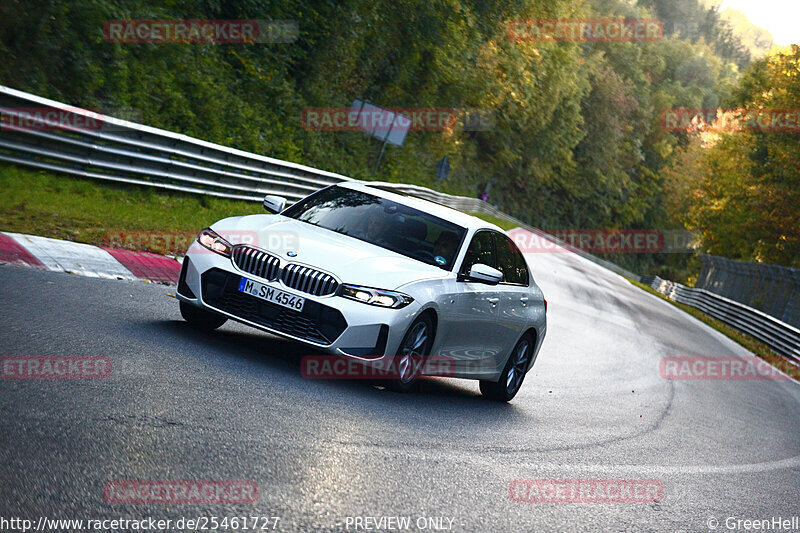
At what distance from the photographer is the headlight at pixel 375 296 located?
8.00 m

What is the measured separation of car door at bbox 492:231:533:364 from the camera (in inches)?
392

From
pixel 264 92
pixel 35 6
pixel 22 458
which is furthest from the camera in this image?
pixel 264 92

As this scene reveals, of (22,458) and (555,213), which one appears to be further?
(555,213)

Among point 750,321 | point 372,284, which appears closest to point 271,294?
point 372,284

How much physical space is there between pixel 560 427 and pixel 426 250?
1.94 m

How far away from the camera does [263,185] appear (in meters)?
21.8

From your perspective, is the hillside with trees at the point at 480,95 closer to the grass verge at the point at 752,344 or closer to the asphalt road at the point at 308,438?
the asphalt road at the point at 308,438

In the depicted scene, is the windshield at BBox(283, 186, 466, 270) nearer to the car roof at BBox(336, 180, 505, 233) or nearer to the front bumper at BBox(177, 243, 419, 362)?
the car roof at BBox(336, 180, 505, 233)

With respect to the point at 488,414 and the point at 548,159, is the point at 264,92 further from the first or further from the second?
the point at 548,159

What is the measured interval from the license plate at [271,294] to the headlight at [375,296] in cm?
34

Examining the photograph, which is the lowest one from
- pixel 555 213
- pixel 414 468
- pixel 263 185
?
pixel 555 213

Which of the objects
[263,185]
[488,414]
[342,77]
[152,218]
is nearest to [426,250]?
[488,414]

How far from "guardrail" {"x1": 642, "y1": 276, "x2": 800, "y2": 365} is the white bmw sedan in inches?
686

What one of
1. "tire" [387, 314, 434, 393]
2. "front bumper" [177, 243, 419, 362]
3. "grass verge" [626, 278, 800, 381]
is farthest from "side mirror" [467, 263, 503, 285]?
"grass verge" [626, 278, 800, 381]
